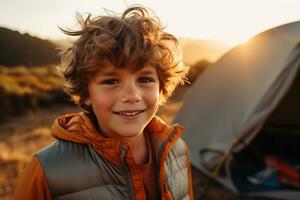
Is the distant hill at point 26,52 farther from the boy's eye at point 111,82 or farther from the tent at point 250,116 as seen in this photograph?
the boy's eye at point 111,82

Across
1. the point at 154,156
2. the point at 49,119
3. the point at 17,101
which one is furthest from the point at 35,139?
the point at 154,156

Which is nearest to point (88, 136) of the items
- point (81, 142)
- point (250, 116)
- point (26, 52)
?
point (81, 142)

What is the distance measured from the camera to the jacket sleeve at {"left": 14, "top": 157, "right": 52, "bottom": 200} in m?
1.29

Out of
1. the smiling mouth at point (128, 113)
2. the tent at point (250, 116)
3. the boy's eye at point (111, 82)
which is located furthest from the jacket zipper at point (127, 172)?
the tent at point (250, 116)

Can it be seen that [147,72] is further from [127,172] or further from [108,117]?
[127,172]

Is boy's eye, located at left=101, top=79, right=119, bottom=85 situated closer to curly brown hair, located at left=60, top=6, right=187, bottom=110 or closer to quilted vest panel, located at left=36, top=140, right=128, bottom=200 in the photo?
curly brown hair, located at left=60, top=6, right=187, bottom=110

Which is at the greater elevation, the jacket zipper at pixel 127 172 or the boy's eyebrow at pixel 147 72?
the boy's eyebrow at pixel 147 72

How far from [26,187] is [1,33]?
7505mm

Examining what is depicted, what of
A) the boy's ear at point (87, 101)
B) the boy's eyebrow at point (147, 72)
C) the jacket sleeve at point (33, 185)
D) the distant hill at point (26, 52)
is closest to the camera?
the jacket sleeve at point (33, 185)

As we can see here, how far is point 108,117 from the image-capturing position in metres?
1.39

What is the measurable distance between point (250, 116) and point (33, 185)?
248cm

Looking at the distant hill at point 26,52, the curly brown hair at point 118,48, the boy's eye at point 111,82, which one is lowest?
the distant hill at point 26,52

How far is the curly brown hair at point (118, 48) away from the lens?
4.45 feet

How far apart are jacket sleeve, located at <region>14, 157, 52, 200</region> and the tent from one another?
241cm
